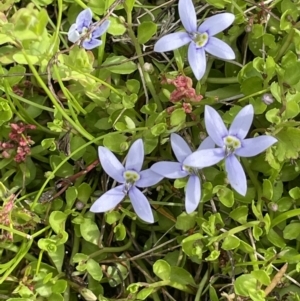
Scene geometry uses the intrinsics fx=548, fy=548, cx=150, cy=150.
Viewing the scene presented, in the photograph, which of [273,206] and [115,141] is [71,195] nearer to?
[115,141]

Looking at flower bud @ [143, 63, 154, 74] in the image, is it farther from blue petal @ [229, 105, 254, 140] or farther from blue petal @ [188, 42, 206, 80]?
blue petal @ [229, 105, 254, 140]

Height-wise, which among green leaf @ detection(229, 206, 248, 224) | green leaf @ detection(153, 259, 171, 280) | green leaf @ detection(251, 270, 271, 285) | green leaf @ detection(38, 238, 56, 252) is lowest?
green leaf @ detection(153, 259, 171, 280)

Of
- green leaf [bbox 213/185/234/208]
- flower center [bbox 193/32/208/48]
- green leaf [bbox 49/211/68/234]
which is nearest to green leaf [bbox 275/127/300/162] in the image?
green leaf [bbox 213/185/234/208]

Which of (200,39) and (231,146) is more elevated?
(200,39)

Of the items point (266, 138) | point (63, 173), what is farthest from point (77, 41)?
point (266, 138)

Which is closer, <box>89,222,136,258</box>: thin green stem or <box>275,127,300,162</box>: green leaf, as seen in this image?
<box>275,127,300,162</box>: green leaf

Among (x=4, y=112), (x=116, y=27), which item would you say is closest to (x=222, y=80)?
(x=116, y=27)
